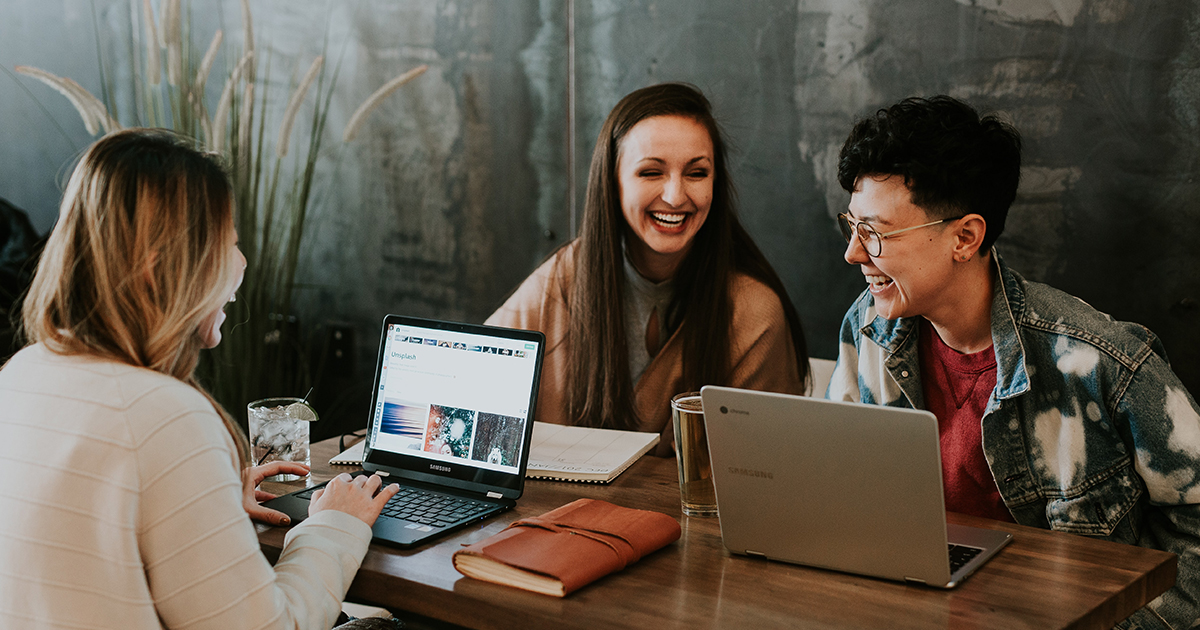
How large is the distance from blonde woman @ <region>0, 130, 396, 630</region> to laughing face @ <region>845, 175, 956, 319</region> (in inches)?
39.6

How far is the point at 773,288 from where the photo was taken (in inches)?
87.7

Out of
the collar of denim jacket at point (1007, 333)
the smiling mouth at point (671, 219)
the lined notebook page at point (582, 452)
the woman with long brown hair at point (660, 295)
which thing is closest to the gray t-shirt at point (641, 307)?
the woman with long brown hair at point (660, 295)

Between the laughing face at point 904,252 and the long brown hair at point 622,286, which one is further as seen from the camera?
the long brown hair at point 622,286

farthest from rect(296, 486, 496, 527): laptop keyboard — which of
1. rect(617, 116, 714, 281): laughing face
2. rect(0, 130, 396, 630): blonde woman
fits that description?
rect(617, 116, 714, 281): laughing face

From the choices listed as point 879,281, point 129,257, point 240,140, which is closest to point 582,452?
point 879,281

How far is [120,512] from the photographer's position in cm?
104

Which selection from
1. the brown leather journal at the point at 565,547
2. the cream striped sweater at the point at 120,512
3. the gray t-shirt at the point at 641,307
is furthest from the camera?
the gray t-shirt at the point at 641,307

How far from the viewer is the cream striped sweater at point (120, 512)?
1052mm

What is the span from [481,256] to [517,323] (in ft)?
3.39

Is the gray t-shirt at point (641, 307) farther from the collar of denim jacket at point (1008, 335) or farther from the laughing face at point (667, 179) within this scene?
the collar of denim jacket at point (1008, 335)

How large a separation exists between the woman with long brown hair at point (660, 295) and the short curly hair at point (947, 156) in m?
0.60

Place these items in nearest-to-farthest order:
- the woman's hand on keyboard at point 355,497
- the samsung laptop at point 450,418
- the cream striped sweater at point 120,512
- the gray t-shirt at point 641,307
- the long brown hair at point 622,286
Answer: the cream striped sweater at point 120,512
the woman's hand on keyboard at point 355,497
the samsung laptop at point 450,418
the long brown hair at point 622,286
the gray t-shirt at point 641,307

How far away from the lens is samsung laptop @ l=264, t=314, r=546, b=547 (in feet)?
4.95

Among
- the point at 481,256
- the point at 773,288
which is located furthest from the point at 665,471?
the point at 481,256
